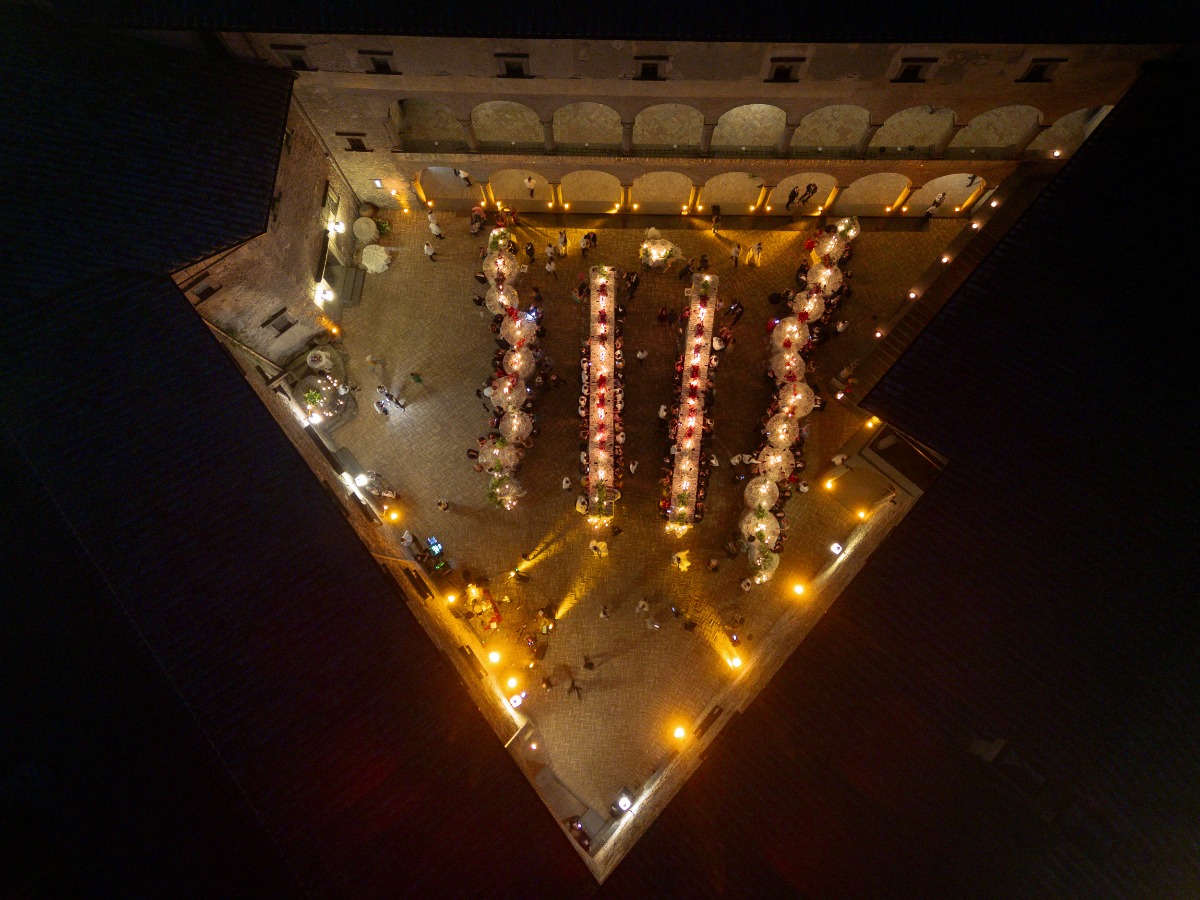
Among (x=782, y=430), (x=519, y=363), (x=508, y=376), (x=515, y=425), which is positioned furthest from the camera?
(x=519, y=363)

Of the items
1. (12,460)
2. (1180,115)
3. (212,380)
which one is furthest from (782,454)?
(12,460)

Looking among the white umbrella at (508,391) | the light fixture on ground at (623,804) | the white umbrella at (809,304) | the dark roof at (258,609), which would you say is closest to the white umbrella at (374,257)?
the white umbrella at (508,391)

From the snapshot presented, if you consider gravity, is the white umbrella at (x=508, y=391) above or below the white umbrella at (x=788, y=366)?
above

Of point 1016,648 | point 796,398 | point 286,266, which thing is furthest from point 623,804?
point 286,266

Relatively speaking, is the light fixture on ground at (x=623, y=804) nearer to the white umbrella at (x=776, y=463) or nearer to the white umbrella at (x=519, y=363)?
the white umbrella at (x=776, y=463)

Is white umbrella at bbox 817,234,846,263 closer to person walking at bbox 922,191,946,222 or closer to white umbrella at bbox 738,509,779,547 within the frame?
person walking at bbox 922,191,946,222

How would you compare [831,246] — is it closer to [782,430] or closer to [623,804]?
[782,430]
